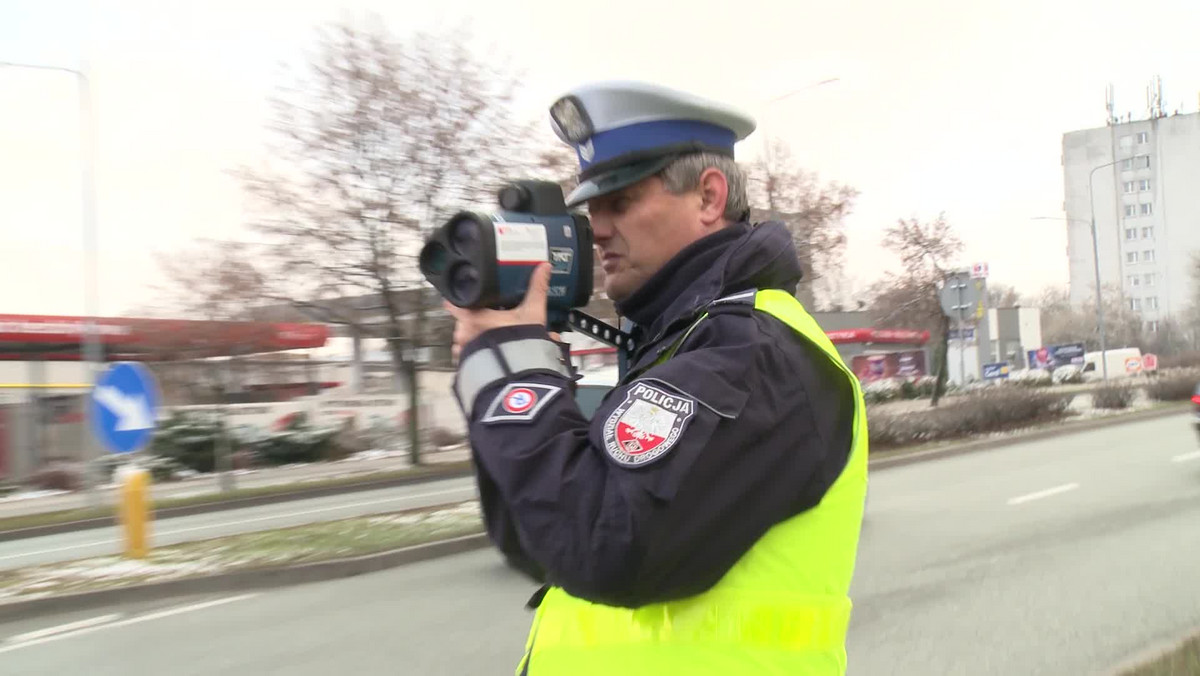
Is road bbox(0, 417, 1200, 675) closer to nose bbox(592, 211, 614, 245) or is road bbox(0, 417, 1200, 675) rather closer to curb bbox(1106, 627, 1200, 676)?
curb bbox(1106, 627, 1200, 676)

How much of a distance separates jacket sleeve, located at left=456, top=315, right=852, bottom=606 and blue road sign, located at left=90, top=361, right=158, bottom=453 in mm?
9230

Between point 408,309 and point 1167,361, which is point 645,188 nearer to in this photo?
point 408,309

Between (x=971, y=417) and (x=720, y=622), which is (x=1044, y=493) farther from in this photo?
(x=720, y=622)

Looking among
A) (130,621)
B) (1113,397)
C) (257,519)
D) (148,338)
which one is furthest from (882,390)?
(130,621)

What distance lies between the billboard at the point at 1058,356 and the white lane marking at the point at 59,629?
57179 millimetres

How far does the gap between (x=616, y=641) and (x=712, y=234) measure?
63 cm

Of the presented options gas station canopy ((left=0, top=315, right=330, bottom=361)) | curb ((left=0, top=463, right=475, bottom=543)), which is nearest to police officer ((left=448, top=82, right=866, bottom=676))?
curb ((left=0, top=463, right=475, bottom=543))

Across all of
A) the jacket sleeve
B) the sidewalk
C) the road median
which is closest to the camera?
the jacket sleeve

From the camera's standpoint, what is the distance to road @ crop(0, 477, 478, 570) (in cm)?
1228

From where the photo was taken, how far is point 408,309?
19516 mm

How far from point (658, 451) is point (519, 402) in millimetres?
218

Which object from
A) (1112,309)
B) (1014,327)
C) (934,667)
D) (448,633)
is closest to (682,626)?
(934,667)

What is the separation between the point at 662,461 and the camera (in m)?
1.14

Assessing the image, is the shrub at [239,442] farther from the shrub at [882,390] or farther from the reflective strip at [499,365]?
the reflective strip at [499,365]
